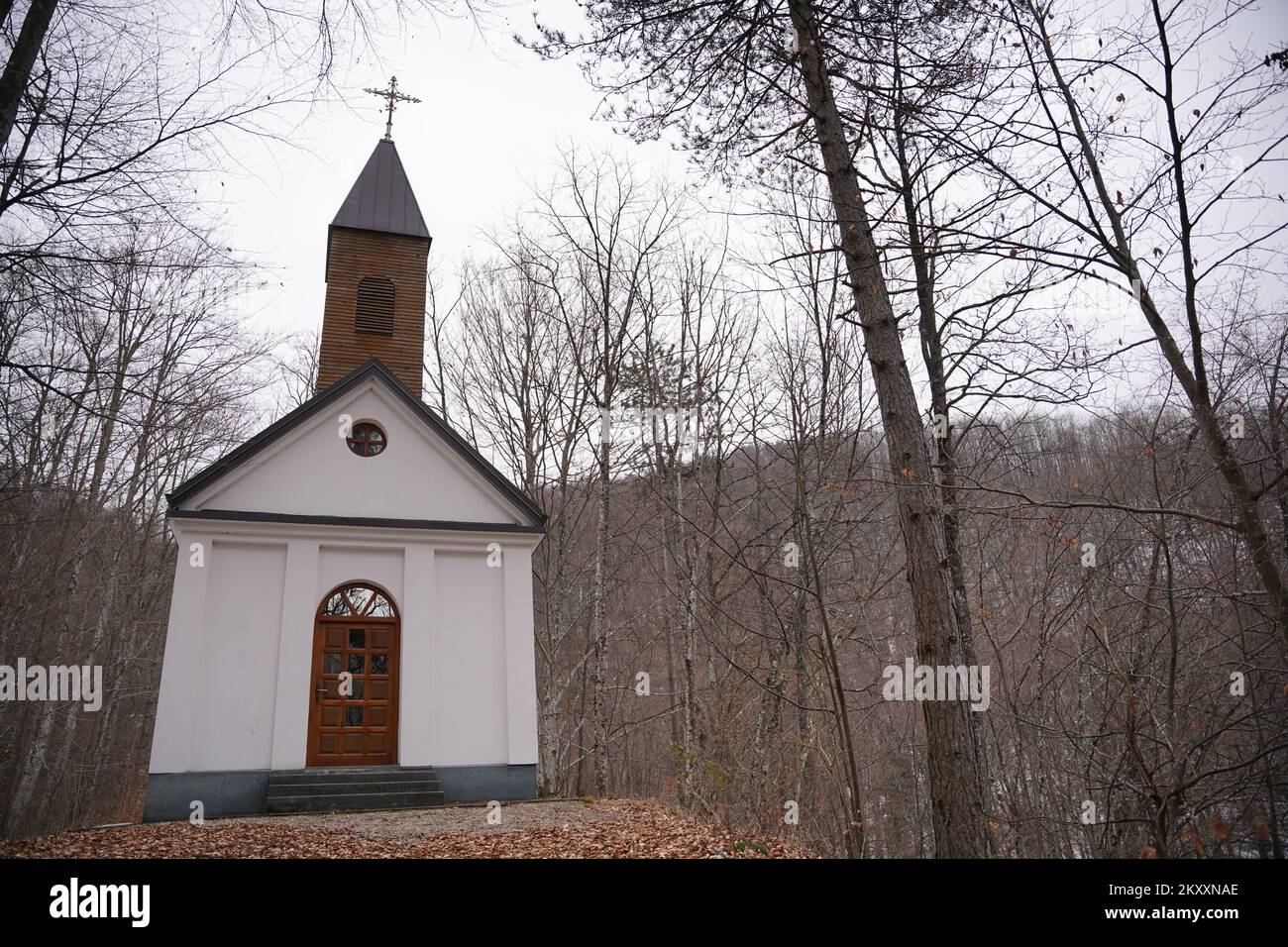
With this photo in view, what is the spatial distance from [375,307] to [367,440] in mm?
3248

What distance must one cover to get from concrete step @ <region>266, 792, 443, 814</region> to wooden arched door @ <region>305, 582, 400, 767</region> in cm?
91

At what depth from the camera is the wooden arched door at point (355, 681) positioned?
1134 cm

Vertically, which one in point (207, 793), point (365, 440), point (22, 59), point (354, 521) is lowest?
point (207, 793)

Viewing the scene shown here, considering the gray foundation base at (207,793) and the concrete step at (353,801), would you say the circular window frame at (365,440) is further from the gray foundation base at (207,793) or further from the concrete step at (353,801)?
the concrete step at (353,801)

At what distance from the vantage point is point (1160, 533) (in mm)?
7090

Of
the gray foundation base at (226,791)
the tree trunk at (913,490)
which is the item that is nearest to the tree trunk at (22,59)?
the tree trunk at (913,490)

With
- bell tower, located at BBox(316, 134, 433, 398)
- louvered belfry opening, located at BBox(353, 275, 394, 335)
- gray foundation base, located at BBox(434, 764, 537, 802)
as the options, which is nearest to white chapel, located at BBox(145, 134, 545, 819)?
gray foundation base, located at BBox(434, 764, 537, 802)

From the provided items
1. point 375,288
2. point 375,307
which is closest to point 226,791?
point 375,307

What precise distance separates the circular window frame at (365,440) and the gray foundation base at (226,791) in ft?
16.6

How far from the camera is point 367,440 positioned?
12.8 m

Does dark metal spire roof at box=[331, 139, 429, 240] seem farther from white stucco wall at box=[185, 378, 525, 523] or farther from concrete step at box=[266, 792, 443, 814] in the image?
concrete step at box=[266, 792, 443, 814]

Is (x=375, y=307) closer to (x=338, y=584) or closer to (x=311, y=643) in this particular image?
(x=338, y=584)

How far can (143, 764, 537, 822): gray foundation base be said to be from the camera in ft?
33.4
